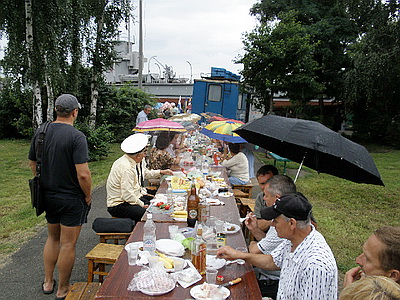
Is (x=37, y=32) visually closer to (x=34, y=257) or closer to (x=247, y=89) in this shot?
(x=34, y=257)

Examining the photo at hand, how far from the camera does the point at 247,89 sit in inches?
659

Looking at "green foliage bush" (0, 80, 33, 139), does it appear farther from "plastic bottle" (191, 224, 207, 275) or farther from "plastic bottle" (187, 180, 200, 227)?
"plastic bottle" (191, 224, 207, 275)

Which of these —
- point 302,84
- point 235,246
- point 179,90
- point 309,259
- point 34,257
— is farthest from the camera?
point 179,90

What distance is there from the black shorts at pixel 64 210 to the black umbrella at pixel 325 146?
80.1 inches

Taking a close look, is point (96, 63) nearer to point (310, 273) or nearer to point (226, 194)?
point (226, 194)

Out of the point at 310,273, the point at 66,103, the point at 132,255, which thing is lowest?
the point at 132,255

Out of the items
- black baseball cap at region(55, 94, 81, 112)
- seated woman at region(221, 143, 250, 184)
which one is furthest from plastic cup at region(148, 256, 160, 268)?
seated woman at region(221, 143, 250, 184)

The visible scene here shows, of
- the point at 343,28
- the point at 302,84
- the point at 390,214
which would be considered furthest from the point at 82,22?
the point at 343,28

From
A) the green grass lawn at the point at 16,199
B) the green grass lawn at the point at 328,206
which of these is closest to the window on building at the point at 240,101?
the green grass lawn at the point at 328,206

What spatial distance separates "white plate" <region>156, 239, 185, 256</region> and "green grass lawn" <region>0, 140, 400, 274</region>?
2.78m

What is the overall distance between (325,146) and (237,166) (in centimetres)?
381

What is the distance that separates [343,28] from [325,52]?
2123mm

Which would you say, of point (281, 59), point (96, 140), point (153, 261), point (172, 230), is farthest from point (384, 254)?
point (281, 59)

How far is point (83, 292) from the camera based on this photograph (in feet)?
8.68
